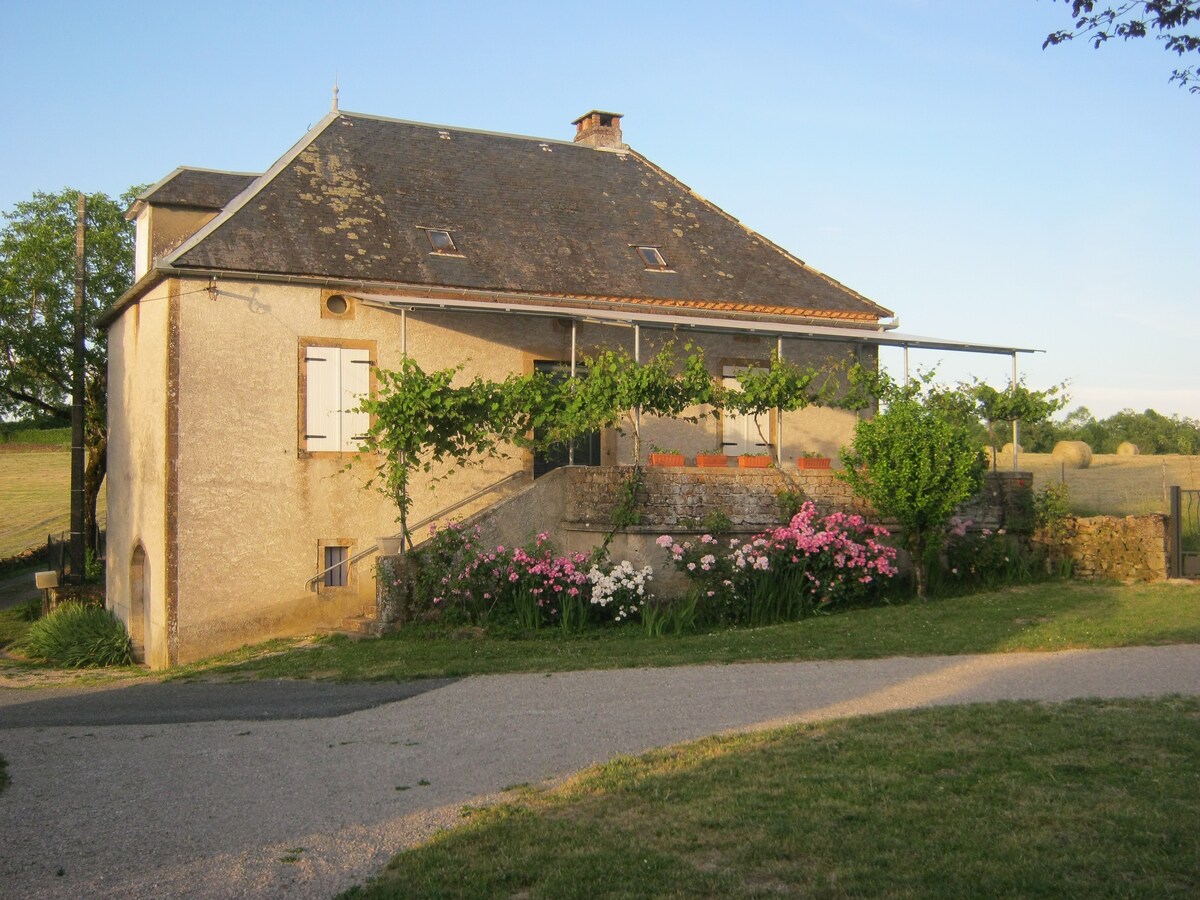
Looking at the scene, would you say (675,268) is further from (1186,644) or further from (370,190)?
(1186,644)

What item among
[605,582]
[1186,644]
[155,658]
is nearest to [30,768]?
[605,582]

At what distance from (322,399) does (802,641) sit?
7.15m

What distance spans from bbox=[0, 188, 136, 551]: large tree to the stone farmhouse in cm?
799

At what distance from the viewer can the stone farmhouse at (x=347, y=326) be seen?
15.1m

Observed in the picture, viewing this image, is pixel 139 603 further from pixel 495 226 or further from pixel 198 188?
pixel 495 226

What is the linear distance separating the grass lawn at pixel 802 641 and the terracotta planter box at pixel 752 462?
2.24 metres

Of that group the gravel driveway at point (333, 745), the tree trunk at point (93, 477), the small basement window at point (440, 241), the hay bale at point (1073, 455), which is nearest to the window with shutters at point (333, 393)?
the small basement window at point (440, 241)

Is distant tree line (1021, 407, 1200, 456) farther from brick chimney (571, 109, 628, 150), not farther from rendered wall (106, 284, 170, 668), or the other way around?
rendered wall (106, 284, 170, 668)

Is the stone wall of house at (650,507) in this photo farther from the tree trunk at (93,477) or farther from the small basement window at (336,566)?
the tree trunk at (93,477)

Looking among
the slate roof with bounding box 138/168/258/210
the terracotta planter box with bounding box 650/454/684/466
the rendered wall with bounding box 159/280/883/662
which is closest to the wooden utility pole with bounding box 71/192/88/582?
the slate roof with bounding box 138/168/258/210

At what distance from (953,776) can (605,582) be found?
783cm

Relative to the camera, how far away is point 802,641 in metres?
12.0

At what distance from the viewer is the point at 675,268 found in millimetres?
18562

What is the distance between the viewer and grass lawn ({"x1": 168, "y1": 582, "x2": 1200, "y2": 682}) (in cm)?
1119
